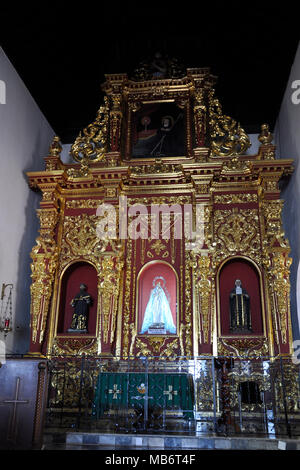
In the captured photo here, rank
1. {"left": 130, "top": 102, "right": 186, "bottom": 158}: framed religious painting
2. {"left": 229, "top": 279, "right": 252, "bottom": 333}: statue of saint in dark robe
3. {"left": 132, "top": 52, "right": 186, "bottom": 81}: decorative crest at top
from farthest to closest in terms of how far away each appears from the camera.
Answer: {"left": 132, "top": 52, "right": 186, "bottom": 81}: decorative crest at top → {"left": 130, "top": 102, "right": 186, "bottom": 158}: framed religious painting → {"left": 229, "top": 279, "right": 252, "bottom": 333}: statue of saint in dark robe

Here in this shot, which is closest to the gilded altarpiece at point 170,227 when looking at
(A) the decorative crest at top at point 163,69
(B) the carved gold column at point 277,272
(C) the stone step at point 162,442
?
(B) the carved gold column at point 277,272

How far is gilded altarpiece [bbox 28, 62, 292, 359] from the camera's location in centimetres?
997

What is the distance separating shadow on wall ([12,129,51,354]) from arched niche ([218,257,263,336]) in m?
4.63

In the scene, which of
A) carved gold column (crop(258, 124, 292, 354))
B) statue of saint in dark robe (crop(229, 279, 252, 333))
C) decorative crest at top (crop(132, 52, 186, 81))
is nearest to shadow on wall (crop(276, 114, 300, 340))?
carved gold column (crop(258, 124, 292, 354))

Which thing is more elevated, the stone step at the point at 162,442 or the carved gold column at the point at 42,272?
the carved gold column at the point at 42,272

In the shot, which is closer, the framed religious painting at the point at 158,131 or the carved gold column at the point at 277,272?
the carved gold column at the point at 277,272

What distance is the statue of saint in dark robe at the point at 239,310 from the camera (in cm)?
995

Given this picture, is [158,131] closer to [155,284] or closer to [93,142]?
[93,142]

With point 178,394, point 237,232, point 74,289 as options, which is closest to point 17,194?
point 74,289

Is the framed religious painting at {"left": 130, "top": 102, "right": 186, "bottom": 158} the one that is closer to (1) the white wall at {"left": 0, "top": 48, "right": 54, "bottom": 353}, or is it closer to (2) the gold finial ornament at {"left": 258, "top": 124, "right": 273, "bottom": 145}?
(2) the gold finial ornament at {"left": 258, "top": 124, "right": 273, "bottom": 145}

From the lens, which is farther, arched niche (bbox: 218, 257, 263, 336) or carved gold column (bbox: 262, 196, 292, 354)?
arched niche (bbox: 218, 257, 263, 336)

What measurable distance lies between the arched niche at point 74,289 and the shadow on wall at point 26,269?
0.87m

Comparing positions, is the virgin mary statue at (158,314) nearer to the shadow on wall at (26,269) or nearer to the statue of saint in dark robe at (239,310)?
the statue of saint in dark robe at (239,310)
